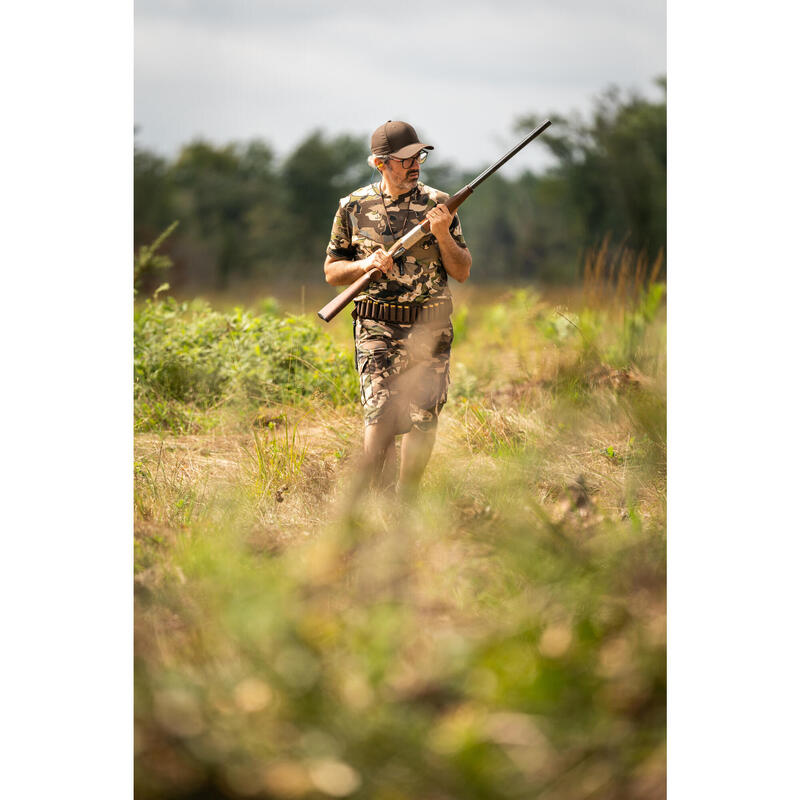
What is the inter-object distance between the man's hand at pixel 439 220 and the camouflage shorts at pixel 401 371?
36cm

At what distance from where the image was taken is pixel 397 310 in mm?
2695

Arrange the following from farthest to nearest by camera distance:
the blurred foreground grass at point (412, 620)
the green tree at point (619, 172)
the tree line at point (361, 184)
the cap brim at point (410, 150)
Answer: the green tree at point (619, 172) → the tree line at point (361, 184) → the cap brim at point (410, 150) → the blurred foreground grass at point (412, 620)

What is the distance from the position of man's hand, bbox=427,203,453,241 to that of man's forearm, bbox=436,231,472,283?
0.02 m

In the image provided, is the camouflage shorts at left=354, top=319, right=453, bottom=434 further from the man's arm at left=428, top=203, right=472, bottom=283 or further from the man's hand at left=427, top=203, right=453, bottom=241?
the man's hand at left=427, top=203, right=453, bottom=241

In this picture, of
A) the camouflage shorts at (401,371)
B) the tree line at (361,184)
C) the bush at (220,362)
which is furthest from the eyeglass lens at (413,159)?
the bush at (220,362)

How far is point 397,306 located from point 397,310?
2cm

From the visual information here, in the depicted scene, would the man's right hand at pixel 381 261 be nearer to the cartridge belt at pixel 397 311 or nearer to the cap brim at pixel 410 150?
the cartridge belt at pixel 397 311

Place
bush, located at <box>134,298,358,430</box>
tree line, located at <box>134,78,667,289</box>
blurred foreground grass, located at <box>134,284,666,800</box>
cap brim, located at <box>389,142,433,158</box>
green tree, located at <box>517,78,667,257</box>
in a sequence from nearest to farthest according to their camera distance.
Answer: blurred foreground grass, located at <box>134,284,666,800</box>, cap brim, located at <box>389,142,433,158</box>, tree line, located at <box>134,78,667,289</box>, bush, located at <box>134,298,358,430</box>, green tree, located at <box>517,78,667,257</box>

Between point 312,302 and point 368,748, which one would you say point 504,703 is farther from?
point 312,302

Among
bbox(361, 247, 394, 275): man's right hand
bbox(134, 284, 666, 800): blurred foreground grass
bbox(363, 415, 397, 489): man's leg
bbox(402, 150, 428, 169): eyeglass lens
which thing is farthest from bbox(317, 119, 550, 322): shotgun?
bbox(134, 284, 666, 800): blurred foreground grass

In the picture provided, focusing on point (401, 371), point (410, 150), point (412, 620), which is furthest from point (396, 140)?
point (412, 620)

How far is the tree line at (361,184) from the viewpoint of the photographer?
2.78 m

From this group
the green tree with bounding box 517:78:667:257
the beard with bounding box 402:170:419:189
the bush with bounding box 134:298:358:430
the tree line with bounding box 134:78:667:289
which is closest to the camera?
the beard with bounding box 402:170:419:189

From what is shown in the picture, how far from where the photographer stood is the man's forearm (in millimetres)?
2547
